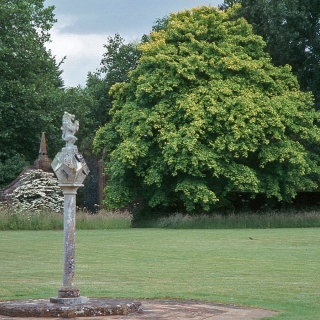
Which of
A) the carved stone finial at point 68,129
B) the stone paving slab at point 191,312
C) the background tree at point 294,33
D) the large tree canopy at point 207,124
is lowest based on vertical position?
the stone paving slab at point 191,312

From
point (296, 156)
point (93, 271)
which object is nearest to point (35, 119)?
point (296, 156)

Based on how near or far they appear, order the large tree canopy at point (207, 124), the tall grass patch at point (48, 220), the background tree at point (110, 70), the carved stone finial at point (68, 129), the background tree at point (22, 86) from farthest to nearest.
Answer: the background tree at point (110, 70) < the background tree at point (22, 86) < the large tree canopy at point (207, 124) < the tall grass patch at point (48, 220) < the carved stone finial at point (68, 129)

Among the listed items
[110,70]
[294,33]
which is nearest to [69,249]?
[294,33]

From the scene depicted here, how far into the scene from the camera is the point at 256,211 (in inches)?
1587

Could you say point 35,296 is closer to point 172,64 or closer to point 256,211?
point 172,64

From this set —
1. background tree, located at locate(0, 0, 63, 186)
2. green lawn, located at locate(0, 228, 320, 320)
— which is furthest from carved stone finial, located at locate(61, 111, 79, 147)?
background tree, located at locate(0, 0, 63, 186)

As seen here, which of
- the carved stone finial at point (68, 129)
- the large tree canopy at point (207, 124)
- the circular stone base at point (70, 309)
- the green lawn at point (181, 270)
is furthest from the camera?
the large tree canopy at point (207, 124)

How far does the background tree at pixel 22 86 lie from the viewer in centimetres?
4434

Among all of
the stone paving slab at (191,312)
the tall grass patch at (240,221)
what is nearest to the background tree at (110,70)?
the tall grass patch at (240,221)

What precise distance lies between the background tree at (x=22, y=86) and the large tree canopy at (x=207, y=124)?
24.2 ft

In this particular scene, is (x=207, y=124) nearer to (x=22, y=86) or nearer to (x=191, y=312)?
(x=22, y=86)

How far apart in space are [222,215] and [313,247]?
54.9 feet

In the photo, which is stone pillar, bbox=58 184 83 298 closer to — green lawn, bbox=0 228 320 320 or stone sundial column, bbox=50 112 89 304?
stone sundial column, bbox=50 112 89 304

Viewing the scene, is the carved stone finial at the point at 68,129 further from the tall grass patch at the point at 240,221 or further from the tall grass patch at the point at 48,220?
the tall grass patch at the point at 240,221
